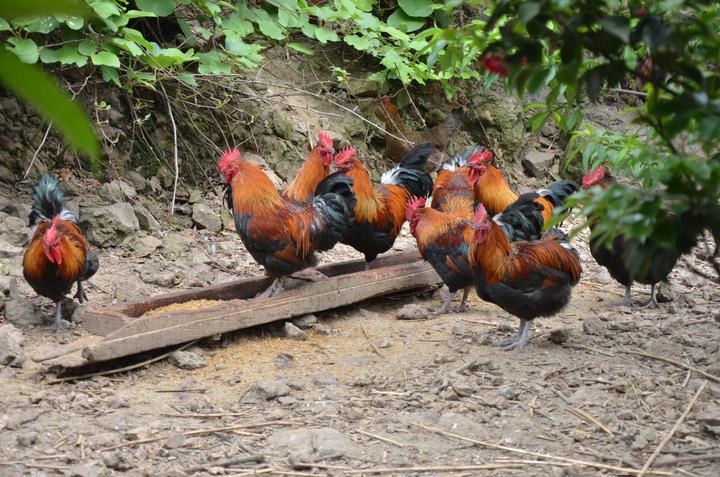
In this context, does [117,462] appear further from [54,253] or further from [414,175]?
[414,175]

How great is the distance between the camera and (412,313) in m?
6.81

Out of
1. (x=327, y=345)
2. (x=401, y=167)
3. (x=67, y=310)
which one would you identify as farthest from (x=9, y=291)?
(x=401, y=167)

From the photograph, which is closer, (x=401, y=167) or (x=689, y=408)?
(x=689, y=408)

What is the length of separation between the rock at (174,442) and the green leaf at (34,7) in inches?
149

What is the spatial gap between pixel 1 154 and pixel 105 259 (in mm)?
1672

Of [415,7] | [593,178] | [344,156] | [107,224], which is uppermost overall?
[415,7]

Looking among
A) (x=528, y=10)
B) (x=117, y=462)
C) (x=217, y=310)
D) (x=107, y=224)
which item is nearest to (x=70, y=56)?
(x=107, y=224)

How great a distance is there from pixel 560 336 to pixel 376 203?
101 inches

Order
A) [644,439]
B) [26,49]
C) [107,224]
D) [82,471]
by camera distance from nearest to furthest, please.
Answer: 1. [82,471]
2. [644,439]
3. [26,49]
4. [107,224]

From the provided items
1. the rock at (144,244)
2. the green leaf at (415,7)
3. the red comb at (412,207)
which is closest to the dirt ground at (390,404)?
the rock at (144,244)

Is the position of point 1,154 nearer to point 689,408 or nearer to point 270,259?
point 270,259

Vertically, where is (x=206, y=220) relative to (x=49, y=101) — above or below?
below

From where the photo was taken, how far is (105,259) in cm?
754

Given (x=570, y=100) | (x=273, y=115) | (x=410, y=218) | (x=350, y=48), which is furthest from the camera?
(x=350, y=48)
